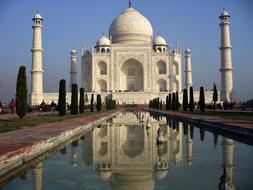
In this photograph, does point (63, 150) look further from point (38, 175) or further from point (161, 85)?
point (161, 85)

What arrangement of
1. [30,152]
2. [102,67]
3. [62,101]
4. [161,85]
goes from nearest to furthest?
1. [30,152]
2. [62,101]
3. [102,67]
4. [161,85]

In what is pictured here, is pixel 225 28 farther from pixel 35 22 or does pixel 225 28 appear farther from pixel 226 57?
pixel 35 22

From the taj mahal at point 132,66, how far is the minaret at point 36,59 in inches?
17.5

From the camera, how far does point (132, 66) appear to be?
116 feet

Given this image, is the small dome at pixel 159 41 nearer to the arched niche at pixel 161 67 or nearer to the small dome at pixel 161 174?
the arched niche at pixel 161 67

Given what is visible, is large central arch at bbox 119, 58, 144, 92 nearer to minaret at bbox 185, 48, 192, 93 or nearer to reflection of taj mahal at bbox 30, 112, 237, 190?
minaret at bbox 185, 48, 192, 93

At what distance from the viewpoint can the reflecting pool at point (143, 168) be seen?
2861mm

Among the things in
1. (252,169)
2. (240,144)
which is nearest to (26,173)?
(252,169)

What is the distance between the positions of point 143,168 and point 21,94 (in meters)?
7.56

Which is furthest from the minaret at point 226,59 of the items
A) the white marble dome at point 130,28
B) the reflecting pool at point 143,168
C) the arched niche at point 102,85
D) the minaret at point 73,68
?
the reflecting pool at point 143,168

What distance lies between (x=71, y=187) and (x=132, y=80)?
107ft

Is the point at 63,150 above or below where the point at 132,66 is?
below

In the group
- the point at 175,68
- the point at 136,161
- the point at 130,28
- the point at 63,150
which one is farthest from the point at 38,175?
the point at 130,28

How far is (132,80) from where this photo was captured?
116 ft
